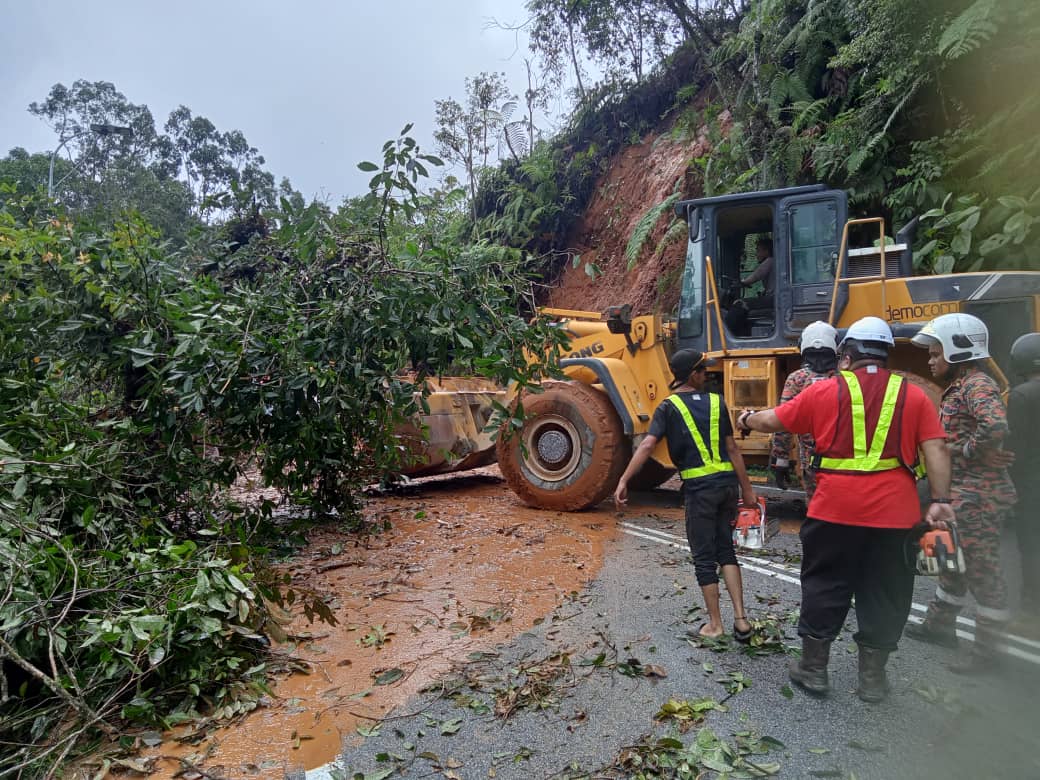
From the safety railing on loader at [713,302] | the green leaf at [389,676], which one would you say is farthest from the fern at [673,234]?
the green leaf at [389,676]

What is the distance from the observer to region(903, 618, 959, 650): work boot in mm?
3867

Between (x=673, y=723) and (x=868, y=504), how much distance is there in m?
1.32

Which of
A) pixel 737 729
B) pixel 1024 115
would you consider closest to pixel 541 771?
pixel 737 729

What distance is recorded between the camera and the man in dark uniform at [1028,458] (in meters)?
3.88

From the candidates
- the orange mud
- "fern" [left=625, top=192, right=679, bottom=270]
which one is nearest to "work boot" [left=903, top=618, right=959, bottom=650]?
Result: the orange mud

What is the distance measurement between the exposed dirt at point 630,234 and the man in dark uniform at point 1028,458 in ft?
34.2

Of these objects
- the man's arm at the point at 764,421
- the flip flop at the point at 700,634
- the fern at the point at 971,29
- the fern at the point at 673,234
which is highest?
the fern at the point at 971,29

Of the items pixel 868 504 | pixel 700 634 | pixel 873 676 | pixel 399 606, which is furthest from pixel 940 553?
pixel 399 606

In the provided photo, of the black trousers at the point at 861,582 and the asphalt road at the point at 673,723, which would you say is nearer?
the asphalt road at the point at 673,723

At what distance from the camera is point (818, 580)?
339cm

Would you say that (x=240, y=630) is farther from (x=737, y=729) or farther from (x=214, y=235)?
(x=214, y=235)

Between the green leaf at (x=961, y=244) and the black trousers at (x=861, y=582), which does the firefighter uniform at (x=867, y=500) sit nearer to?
the black trousers at (x=861, y=582)

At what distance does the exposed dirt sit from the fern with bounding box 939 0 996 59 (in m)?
5.87

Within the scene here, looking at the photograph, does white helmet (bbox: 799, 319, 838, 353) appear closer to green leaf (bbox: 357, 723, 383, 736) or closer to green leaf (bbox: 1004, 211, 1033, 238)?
green leaf (bbox: 357, 723, 383, 736)
